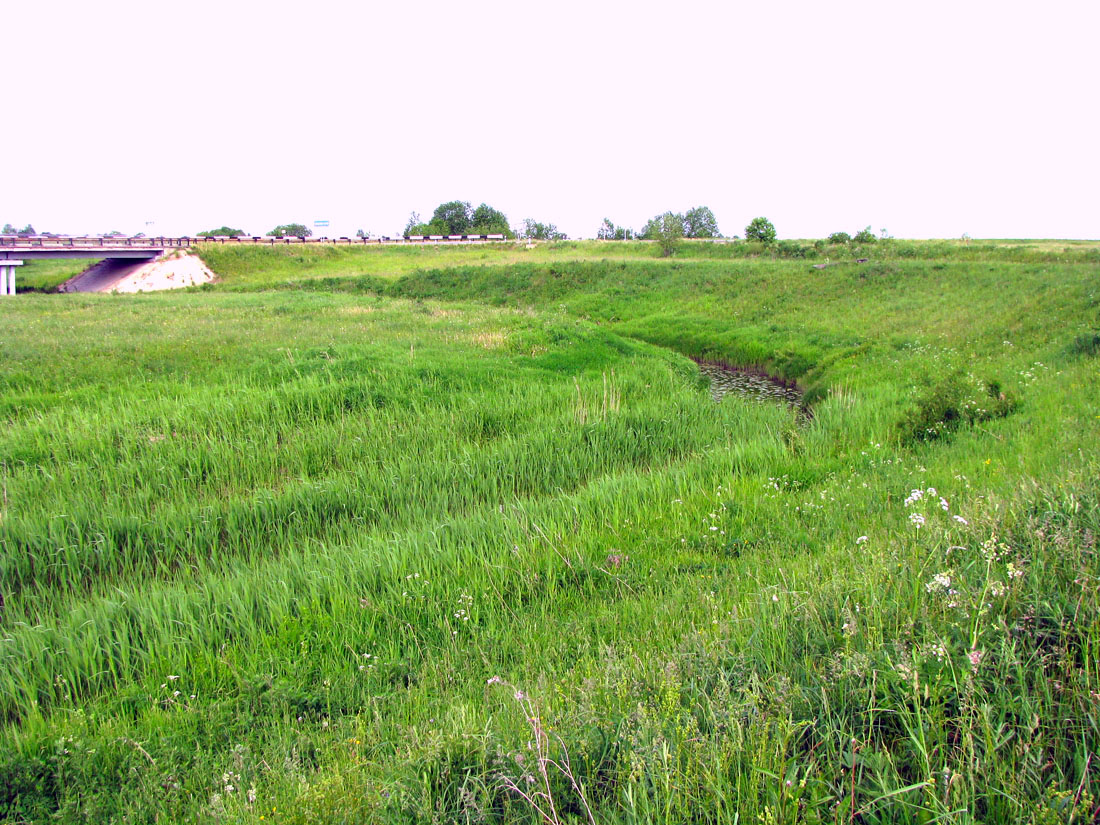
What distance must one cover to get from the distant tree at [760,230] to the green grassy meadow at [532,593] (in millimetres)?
37167

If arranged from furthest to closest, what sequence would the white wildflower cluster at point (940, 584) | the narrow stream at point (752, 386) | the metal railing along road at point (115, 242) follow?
the metal railing along road at point (115, 242), the narrow stream at point (752, 386), the white wildflower cluster at point (940, 584)

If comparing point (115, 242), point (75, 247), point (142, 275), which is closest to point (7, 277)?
point (75, 247)

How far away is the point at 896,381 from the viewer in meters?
15.0

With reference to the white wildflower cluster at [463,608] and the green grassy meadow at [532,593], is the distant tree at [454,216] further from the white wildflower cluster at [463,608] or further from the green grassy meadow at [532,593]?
the white wildflower cluster at [463,608]

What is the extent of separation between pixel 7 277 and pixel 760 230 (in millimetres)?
58674

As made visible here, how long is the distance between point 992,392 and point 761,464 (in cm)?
554

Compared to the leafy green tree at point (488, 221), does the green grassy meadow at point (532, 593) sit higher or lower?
lower

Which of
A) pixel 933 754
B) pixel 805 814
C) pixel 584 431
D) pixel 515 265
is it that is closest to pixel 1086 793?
pixel 933 754

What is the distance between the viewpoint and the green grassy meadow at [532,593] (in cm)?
257

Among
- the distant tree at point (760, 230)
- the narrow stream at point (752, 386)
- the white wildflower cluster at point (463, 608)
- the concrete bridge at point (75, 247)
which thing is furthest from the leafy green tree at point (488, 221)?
the white wildflower cluster at point (463, 608)

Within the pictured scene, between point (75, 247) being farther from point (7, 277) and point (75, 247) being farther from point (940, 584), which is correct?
point (940, 584)

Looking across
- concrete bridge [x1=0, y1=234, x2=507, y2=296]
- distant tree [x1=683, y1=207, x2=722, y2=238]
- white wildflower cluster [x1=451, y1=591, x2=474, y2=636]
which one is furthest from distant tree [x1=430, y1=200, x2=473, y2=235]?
white wildflower cluster [x1=451, y1=591, x2=474, y2=636]

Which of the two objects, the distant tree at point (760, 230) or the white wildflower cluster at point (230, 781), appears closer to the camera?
the white wildflower cluster at point (230, 781)

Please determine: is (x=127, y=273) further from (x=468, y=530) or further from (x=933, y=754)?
(x=933, y=754)
